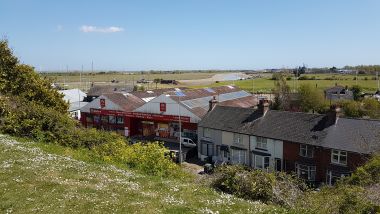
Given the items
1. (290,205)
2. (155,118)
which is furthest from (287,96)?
(290,205)

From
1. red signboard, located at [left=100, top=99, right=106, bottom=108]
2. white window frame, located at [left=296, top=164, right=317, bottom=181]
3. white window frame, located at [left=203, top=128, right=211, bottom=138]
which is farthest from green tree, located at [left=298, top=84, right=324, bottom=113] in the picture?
red signboard, located at [left=100, top=99, right=106, bottom=108]

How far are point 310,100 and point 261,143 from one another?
111 feet

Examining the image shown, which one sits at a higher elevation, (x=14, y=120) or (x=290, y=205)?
(x=14, y=120)

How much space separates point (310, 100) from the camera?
226 feet

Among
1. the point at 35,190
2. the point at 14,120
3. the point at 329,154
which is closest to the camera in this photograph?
the point at 35,190

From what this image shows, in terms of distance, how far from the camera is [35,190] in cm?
1149

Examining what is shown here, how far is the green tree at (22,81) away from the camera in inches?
1142

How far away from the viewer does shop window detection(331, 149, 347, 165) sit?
106 feet

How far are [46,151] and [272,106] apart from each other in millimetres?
56803

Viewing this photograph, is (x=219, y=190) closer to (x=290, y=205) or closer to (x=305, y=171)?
(x=290, y=205)

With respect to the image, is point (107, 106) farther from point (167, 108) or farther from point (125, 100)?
point (167, 108)

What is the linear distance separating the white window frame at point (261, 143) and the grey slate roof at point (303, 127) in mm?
541

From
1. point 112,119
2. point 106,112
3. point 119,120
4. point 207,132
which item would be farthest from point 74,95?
point 207,132

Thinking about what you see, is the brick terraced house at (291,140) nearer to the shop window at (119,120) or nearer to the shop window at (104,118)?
the shop window at (119,120)
